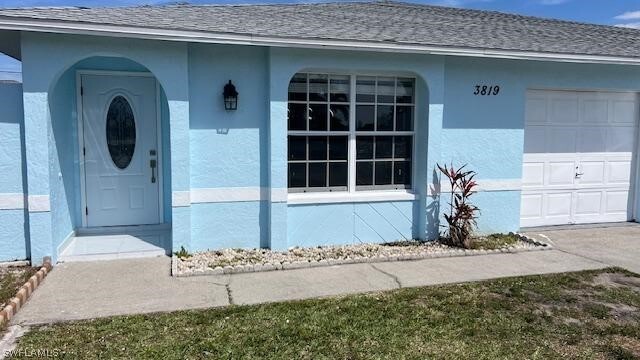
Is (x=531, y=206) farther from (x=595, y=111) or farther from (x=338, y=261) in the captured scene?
(x=338, y=261)

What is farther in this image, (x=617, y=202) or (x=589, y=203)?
(x=617, y=202)

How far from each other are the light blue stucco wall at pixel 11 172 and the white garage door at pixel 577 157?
26.1 feet

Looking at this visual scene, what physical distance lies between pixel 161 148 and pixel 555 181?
279 inches

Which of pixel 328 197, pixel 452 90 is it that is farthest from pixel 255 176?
pixel 452 90

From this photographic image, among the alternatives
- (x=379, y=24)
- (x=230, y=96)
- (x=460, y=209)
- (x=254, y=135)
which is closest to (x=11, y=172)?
(x=230, y=96)

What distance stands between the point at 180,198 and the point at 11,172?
2.13m

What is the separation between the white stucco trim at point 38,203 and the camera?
6211 mm

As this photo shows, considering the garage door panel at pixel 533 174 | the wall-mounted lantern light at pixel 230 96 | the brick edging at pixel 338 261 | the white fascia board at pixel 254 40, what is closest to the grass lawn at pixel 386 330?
the brick edging at pixel 338 261

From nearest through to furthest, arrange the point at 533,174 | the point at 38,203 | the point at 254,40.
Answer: the point at 38,203
the point at 254,40
the point at 533,174

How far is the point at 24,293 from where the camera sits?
5102 mm

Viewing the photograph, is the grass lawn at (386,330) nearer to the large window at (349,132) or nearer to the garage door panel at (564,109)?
the large window at (349,132)

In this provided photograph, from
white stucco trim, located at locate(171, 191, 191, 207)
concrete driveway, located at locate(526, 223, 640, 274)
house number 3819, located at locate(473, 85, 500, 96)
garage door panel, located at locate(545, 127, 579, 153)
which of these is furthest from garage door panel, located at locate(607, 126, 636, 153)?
white stucco trim, located at locate(171, 191, 191, 207)

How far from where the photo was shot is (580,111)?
29.8ft

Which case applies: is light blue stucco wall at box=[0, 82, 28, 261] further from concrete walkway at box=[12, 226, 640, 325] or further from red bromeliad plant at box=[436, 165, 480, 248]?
red bromeliad plant at box=[436, 165, 480, 248]
